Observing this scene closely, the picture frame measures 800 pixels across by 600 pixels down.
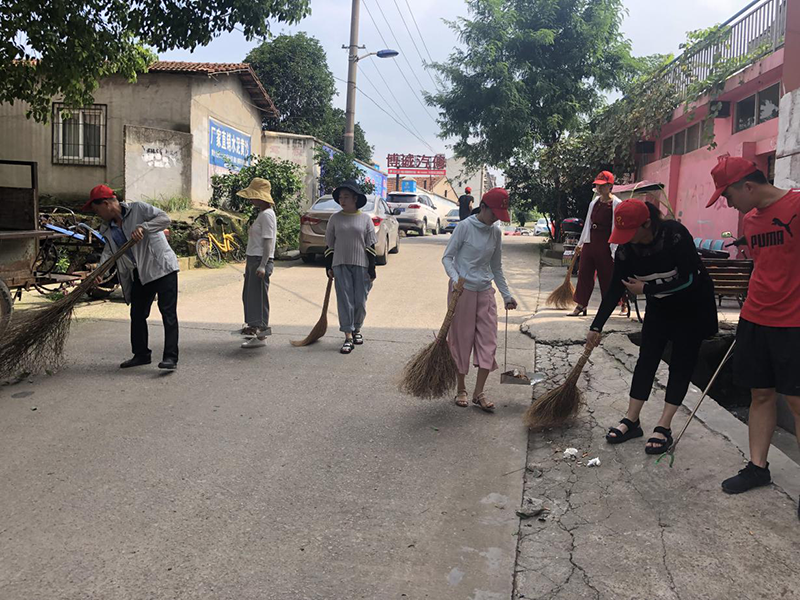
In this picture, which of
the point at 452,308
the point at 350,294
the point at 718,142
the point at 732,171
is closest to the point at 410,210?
the point at 718,142

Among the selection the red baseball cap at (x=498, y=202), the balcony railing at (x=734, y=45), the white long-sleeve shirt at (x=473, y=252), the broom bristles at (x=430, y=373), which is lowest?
the broom bristles at (x=430, y=373)

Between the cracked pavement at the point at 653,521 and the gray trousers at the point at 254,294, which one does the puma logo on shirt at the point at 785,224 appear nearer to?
the cracked pavement at the point at 653,521

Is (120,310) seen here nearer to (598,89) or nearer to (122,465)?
(122,465)

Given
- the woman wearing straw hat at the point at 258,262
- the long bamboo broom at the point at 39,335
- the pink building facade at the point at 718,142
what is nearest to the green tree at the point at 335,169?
the pink building facade at the point at 718,142

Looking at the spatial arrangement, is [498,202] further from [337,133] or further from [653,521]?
[337,133]

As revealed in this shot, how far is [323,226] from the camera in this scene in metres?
14.1

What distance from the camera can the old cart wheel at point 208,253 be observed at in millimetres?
13481

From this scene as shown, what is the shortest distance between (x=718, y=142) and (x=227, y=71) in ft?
39.2

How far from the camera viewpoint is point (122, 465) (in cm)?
398

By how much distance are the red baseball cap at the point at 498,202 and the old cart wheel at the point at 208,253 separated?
9558 millimetres

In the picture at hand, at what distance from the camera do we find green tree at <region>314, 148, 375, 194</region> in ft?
69.9

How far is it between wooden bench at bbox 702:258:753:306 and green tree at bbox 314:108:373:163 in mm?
20375

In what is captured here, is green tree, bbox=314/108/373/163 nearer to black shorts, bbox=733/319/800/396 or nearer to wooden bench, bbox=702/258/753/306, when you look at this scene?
wooden bench, bbox=702/258/753/306

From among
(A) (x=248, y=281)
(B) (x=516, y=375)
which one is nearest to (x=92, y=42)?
(A) (x=248, y=281)
